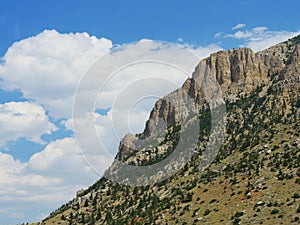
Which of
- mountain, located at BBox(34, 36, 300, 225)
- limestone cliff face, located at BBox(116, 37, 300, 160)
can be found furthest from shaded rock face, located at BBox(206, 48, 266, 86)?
mountain, located at BBox(34, 36, 300, 225)

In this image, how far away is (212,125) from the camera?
15288 centimetres

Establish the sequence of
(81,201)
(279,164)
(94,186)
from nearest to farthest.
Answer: (279,164), (81,201), (94,186)

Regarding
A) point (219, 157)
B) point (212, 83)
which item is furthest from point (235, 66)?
point (219, 157)

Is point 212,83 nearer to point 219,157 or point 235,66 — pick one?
point 235,66

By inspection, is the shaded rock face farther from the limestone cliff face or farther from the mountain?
the mountain

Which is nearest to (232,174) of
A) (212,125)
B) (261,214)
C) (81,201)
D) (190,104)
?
(261,214)

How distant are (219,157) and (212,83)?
6464cm

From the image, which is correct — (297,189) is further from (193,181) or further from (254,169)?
(193,181)

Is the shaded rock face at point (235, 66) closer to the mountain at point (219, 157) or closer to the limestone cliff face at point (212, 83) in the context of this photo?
the limestone cliff face at point (212, 83)

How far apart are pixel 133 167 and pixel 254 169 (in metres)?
58.8

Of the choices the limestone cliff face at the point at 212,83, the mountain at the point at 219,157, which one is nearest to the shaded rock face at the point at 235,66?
the limestone cliff face at the point at 212,83

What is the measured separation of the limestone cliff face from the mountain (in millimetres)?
411

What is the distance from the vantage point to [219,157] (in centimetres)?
12825

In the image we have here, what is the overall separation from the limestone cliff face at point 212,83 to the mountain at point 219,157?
1.35 feet
